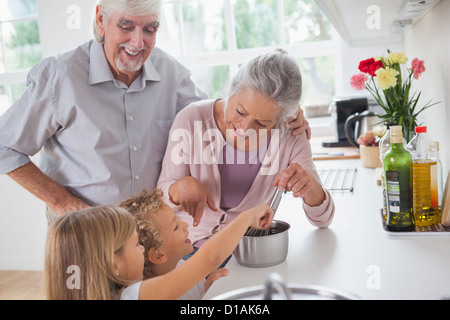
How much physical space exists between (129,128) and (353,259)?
0.81m

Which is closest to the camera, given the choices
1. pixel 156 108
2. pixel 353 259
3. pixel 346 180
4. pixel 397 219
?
pixel 353 259

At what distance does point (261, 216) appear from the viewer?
1.10m

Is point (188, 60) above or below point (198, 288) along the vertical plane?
above

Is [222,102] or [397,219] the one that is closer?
[397,219]

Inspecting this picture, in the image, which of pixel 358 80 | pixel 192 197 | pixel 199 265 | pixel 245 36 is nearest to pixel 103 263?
pixel 199 265

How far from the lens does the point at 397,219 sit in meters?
1.26

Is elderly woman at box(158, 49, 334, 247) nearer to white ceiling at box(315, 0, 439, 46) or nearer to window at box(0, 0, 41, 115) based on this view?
white ceiling at box(315, 0, 439, 46)

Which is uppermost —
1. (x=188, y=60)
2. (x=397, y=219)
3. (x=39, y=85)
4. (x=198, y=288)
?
(x=188, y=60)

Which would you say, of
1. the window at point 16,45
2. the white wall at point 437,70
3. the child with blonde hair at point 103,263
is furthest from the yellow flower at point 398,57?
the window at point 16,45

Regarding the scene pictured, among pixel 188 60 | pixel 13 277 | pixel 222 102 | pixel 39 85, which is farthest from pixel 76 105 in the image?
pixel 13 277

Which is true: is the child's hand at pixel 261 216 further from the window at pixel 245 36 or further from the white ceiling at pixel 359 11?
the window at pixel 245 36

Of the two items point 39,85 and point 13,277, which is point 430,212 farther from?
point 13,277

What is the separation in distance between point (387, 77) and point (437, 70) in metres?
0.20

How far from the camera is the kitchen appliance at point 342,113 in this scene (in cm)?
278
